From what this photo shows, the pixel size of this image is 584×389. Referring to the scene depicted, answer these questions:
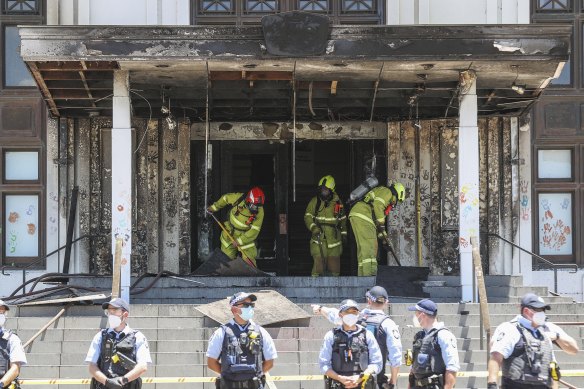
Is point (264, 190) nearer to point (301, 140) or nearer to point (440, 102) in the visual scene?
point (301, 140)

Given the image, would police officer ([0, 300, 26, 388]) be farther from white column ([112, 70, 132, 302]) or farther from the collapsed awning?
the collapsed awning

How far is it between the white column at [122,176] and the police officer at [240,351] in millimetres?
5927

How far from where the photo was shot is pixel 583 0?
839 inches

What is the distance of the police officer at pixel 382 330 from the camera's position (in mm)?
11656

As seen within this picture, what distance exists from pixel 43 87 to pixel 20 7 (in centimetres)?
323

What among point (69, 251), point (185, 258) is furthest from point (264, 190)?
point (69, 251)

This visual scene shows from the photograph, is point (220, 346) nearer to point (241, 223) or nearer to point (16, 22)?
point (241, 223)

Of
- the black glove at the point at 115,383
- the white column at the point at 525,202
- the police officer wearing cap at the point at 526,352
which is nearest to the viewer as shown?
the police officer wearing cap at the point at 526,352

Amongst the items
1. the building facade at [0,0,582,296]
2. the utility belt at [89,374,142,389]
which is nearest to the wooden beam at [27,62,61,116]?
the building facade at [0,0,582,296]

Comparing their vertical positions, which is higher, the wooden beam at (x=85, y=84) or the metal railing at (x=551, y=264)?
the wooden beam at (x=85, y=84)

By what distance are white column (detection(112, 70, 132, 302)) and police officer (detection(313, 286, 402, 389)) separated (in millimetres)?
5729

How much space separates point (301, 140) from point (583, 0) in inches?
224

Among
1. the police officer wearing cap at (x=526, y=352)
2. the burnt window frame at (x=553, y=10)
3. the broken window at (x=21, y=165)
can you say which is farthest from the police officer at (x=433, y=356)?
the broken window at (x=21, y=165)

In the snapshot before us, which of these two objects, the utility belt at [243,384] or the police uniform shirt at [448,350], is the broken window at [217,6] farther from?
the police uniform shirt at [448,350]
